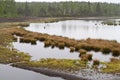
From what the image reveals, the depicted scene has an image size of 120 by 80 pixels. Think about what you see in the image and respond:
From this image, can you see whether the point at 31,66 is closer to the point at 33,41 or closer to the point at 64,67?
the point at 64,67

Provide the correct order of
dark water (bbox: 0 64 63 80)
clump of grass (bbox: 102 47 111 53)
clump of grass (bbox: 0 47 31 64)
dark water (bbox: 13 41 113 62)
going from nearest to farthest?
dark water (bbox: 0 64 63 80) → clump of grass (bbox: 0 47 31 64) → dark water (bbox: 13 41 113 62) → clump of grass (bbox: 102 47 111 53)

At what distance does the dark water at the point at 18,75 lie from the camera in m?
32.2

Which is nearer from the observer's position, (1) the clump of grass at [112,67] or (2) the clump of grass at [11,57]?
(1) the clump of grass at [112,67]

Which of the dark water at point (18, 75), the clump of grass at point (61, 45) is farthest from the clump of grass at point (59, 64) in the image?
the clump of grass at point (61, 45)

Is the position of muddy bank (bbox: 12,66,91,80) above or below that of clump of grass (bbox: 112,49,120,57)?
above

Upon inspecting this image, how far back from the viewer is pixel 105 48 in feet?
160

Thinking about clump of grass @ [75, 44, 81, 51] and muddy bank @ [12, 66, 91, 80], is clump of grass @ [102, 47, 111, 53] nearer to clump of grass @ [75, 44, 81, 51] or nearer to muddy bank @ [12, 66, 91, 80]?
clump of grass @ [75, 44, 81, 51]

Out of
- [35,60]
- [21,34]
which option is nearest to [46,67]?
[35,60]

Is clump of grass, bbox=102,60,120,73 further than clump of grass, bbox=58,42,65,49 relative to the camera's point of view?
No

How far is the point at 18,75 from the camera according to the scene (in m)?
33.2

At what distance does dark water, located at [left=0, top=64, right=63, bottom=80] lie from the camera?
32250mm

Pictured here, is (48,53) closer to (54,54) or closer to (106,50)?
(54,54)

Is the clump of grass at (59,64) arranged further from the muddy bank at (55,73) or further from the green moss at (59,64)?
the muddy bank at (55,73)

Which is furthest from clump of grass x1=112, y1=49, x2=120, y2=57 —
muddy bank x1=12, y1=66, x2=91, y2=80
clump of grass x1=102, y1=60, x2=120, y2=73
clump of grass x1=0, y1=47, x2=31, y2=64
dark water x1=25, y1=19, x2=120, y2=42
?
dark water x1=25, y1=19, x2=120, y2=42
